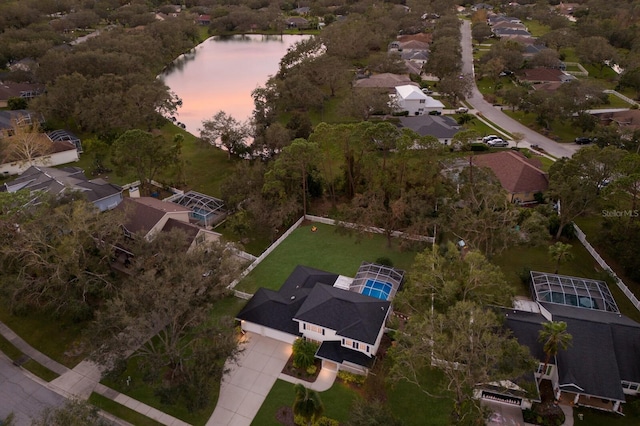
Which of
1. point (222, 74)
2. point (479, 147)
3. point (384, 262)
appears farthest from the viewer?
point (222, 74)

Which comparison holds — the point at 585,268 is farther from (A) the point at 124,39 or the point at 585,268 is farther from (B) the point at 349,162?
(A) the point at 124,39

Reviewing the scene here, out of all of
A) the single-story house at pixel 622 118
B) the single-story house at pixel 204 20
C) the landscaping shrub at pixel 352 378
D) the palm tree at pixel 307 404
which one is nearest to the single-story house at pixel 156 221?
the landscaping shrub at pixel 352 378

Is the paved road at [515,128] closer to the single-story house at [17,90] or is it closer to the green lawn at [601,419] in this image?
the green lawn at [601,419]

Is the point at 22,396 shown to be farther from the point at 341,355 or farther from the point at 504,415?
the point at 504,415

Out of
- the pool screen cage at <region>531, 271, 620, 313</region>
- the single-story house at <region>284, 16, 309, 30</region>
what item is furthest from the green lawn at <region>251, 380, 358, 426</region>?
the single-story house at <region>284, 16, 309, 30</region>

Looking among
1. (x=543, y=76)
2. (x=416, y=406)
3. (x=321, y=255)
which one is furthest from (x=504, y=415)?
(x=543, y=76)
